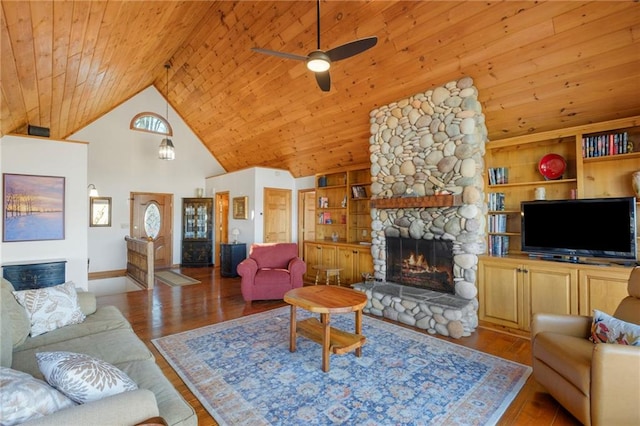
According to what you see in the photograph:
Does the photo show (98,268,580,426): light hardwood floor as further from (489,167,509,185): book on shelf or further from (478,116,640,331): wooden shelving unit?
(489,167,509,185): book on shelf

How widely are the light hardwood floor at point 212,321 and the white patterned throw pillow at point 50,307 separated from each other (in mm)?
890

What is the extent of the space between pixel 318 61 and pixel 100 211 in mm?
7114

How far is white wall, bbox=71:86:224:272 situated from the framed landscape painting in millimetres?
3056

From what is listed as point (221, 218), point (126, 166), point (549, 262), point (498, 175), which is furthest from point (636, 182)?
point (126, 166)

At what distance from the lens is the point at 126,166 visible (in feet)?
25.1

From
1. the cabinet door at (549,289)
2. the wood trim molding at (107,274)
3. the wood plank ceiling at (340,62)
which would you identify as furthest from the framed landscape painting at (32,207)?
the cabinet door at (549,289)

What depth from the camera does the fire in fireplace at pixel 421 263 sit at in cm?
418

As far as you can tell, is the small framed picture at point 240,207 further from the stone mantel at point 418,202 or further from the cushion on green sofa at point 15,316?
the cushion on green sofa at point 15,316

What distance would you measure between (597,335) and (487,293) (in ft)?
5.54

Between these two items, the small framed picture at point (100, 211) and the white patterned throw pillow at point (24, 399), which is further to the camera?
the small framed picture at point (100, 211)

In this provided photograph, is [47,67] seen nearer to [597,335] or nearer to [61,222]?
[61,222]

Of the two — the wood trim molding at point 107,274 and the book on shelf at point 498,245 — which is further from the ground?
the book on shelf at point 498,245

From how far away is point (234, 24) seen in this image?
4543 millimetres

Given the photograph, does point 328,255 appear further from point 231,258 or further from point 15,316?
point 15,316
